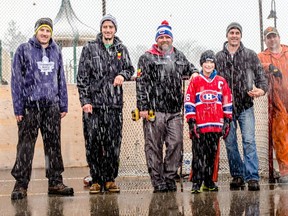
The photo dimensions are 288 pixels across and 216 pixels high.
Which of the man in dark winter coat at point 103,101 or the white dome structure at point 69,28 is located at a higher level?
the white dome structure at point 69,28

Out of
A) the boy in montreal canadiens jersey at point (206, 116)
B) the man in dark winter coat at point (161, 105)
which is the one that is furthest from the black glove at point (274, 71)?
the man in dark winter coat at point (161, 105)

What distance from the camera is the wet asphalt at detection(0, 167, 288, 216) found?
16.5ft

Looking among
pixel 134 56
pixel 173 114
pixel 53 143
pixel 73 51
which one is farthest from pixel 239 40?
pixel 73 51

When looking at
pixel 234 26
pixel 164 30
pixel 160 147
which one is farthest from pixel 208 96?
pixel 234 26

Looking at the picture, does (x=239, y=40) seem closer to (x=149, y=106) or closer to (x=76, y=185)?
(x=149, y=106)

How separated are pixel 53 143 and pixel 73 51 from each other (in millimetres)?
5656

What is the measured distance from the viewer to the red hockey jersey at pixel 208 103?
618 centimetres

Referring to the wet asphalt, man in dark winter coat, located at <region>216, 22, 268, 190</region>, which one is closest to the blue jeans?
man in dark winter coat, located at <region>216, 22, 268, 190</region>

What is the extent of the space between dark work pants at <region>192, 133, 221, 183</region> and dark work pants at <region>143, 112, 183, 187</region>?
0.27 metres

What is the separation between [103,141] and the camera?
21.1 feet

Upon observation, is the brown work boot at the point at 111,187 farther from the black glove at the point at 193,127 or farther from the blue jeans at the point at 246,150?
the blue jeans at the point at 246,150

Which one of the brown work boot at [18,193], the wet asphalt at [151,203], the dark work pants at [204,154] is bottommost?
the wet asphalt at [151,203]

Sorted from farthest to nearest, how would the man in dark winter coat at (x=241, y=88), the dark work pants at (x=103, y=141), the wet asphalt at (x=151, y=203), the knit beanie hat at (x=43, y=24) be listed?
the man in dark winter coat at (x=241, y=88) → the dark work pants at (x=103, y=141) → the knit beanie hat at (x=43, y=24) → the wet asphalt at (x=151, y=203)

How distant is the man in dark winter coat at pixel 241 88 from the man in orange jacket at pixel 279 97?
55 cm
